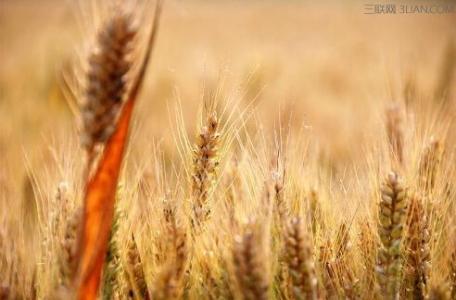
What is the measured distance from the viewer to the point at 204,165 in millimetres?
1310

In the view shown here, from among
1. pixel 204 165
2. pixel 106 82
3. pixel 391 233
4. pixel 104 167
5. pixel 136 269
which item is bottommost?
pixel 136 269

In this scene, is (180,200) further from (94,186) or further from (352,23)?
(352,23)

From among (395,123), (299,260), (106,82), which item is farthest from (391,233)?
(395,123)

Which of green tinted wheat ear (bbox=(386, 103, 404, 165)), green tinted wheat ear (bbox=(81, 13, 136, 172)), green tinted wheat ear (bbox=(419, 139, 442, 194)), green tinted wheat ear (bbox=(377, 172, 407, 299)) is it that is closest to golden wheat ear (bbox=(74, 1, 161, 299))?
green tinted wheat ear (bbox=(81, 13, 136, 172))

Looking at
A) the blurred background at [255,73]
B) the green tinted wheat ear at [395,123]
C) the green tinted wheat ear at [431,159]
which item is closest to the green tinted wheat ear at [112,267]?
the blurred background at [255,73]

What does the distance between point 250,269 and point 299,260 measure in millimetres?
156

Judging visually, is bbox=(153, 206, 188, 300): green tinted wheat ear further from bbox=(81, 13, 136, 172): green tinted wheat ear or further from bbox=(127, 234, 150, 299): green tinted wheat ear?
bbox=(81, 13, 136, 172): green tinted wheat ear

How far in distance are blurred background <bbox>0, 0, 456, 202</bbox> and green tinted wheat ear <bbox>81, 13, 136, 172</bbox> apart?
15 cm

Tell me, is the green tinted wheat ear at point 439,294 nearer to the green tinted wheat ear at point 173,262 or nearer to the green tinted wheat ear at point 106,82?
the green tinted wheat ear at point 173,262

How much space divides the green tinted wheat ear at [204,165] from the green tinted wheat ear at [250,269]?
1.11 ft

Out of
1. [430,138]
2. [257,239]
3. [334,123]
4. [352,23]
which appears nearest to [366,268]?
[257,239]

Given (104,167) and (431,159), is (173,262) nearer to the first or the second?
(104,167)

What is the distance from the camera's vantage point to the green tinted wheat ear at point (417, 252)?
1.32 meters

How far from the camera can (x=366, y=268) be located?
4.29ft
